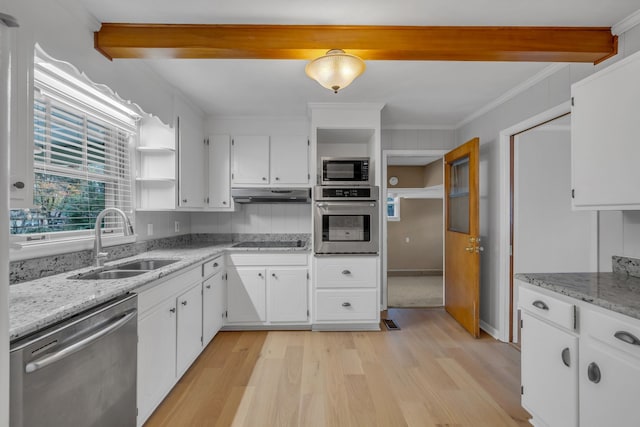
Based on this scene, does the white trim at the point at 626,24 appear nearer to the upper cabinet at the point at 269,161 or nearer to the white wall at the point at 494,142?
the white wall at the point at 494,142

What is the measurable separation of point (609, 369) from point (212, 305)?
2664mm

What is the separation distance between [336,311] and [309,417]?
1.31 metres

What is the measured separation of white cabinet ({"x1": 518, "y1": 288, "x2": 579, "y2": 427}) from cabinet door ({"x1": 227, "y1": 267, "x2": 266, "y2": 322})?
2.26 metres

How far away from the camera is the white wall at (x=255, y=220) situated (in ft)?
12.1

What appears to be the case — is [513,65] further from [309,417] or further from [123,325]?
[123,325]

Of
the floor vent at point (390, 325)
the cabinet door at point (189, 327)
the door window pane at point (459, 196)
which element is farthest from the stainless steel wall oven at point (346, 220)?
the cabinet door at point (189, 327)

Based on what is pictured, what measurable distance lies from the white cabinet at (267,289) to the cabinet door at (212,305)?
0.12 m

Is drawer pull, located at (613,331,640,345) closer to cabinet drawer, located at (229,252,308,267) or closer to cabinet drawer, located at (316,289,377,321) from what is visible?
cabinet drawer, located at (316,289,377,321)

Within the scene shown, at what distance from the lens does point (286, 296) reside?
10.2ft

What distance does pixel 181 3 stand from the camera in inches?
64.0

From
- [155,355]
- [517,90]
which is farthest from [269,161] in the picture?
[517,90]

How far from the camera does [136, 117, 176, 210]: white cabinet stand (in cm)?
271

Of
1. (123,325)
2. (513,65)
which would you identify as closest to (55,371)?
(123,325)

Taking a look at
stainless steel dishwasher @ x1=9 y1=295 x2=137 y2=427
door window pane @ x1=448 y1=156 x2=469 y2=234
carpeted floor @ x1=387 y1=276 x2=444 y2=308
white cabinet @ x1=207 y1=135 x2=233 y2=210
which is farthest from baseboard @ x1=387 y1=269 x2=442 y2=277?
stainless steel dishwasher @ x1=9 y1=295 x2=137 y2=427
